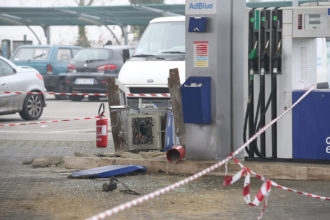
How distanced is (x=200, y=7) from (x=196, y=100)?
46.0 inches

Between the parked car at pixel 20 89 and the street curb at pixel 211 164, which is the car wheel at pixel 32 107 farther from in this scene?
the street curb at pixel 211 164

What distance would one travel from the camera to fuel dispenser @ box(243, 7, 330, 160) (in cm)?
918

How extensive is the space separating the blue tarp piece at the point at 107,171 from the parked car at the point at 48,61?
661 inches

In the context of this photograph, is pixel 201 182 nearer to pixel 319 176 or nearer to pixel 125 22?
pixel 319 176

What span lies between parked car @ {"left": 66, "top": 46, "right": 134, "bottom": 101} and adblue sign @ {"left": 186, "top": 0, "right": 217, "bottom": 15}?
46.0ft

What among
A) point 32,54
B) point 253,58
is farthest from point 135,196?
point 32,54

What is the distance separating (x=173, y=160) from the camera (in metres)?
9.35

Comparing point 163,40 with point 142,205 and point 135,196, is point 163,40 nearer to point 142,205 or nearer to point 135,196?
point 135,196

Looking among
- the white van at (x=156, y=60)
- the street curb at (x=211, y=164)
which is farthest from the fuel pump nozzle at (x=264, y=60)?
the white van at (x=156, y=60)

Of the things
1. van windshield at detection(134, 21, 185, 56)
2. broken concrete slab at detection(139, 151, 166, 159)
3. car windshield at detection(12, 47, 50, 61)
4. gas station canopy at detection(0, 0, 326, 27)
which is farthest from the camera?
gas station canopy at detection(0, 0, 326, 27)

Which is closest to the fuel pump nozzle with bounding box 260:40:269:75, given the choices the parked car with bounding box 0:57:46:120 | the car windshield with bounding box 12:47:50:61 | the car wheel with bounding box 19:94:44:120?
the parked car with bounding box 0:57:46:120

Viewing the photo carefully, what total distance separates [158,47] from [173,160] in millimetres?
6184

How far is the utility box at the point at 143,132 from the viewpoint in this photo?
11.1 m

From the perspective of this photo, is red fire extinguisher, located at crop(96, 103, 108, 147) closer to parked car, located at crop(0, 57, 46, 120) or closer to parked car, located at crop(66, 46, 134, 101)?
parked car, located at crop(0, 57, 46, 120)
